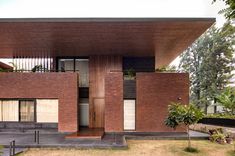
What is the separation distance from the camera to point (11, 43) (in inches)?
806

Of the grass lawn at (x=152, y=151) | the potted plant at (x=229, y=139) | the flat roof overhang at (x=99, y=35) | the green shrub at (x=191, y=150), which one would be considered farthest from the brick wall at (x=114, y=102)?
the potted plant at (x=229, y=139)

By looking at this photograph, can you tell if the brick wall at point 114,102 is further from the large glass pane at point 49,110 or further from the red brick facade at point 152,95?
the large glass pane at point 49,110

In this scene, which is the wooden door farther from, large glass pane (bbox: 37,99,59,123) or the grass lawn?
the grass lawn

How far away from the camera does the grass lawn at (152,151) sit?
13766 millimetres

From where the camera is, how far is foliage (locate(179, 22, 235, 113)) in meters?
38.2

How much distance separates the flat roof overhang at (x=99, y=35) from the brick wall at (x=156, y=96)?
249cm

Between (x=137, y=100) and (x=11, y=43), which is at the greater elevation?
(x=11, y=43)

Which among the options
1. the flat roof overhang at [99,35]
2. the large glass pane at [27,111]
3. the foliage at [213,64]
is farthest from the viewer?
the foliage at [213,64]

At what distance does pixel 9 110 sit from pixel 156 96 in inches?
429

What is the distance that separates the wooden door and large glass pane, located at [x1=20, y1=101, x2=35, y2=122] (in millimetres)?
5272

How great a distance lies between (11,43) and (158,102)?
459 inches

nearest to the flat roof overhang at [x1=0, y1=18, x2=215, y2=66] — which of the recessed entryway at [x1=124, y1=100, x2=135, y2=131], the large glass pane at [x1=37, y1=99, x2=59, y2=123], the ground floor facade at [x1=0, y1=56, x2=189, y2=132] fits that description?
the ground floor facade at [x1=0, y1=56, x2=189, y2=132]
